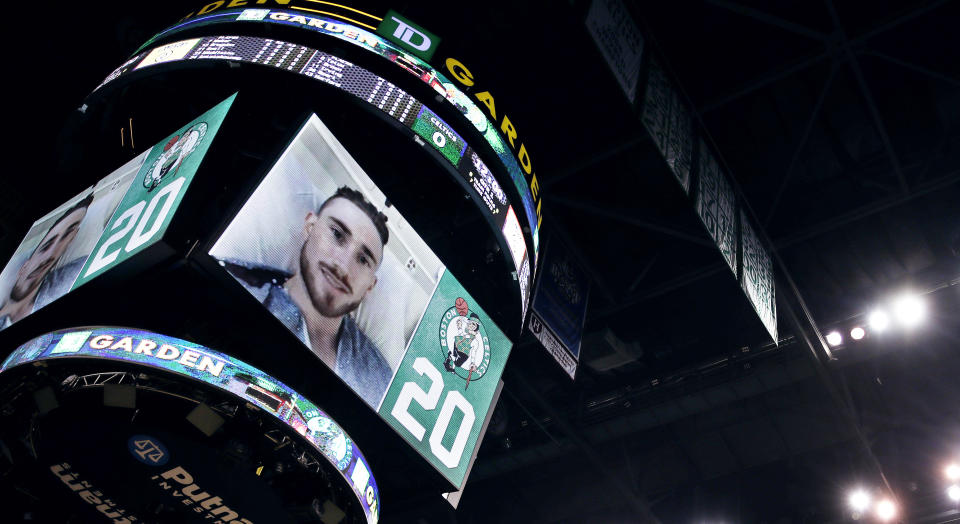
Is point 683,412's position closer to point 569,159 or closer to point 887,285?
point 887,285

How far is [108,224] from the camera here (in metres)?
7.49

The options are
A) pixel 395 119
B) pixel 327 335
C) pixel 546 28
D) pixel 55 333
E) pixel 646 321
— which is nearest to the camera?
pixel 55 333

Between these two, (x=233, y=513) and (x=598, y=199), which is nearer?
(x=233, y=513)

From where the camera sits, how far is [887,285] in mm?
13508

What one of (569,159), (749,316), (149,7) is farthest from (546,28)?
(749,316)

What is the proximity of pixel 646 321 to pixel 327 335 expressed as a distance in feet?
30.1

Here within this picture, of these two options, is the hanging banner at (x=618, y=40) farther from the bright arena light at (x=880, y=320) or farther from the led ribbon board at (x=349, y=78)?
the bright arena light at (x=880, y=320)

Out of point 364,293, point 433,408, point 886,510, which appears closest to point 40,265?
point 364,293

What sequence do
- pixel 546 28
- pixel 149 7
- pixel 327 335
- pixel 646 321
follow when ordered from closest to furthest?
pixel 327 335, pixel 546 28, pixel 149 7, pixel 646 321

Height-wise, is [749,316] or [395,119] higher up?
[749,316]

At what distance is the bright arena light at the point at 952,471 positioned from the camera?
14195 millimetres

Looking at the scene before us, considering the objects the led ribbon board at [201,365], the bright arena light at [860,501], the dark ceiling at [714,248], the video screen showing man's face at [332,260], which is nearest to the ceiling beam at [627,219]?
the dark ceiling at [714,248]

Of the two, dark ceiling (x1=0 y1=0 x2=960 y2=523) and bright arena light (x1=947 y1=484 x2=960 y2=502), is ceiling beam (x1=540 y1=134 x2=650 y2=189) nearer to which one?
dark ceiling (x1=0 y1=0 x2=960 y2=523)

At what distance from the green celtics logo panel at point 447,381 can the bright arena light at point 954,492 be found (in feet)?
35.3
